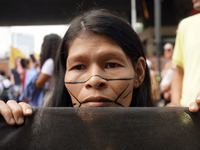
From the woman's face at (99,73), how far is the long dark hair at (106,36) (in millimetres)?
57

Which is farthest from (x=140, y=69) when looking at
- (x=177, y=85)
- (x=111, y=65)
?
(x=177, y=85)

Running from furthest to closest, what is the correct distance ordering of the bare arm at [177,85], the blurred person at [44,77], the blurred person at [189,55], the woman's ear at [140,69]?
the blurred person at [44,77] < the bare arm at [177,85] < the blurred person at [189,55] < the woman's ear at [140,69]

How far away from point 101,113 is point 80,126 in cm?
9

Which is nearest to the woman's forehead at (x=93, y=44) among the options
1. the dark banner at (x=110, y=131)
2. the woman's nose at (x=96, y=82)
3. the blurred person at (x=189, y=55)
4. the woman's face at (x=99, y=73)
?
the woman's face at (x=99, y=73)

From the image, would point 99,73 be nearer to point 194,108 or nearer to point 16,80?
point 194,108

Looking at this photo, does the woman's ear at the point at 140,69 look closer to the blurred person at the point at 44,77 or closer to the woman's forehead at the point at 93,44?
the woman's forehead at the point at 93,44

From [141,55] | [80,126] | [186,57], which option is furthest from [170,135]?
[186,57]

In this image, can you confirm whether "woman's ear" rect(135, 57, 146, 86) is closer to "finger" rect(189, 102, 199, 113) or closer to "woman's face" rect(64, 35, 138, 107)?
"woman's face" rect(64, 35, 138, 107)

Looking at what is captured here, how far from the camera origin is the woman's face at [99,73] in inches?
48.6

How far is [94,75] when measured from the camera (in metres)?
1.24

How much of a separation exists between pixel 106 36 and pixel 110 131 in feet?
2.06

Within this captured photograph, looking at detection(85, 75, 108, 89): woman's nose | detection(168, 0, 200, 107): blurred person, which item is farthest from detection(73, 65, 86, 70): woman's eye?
detection(168, 0, 200, 107): blurred person

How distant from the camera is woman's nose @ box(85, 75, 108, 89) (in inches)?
47.7

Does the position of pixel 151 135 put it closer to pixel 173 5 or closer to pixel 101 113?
pixel 101 113
